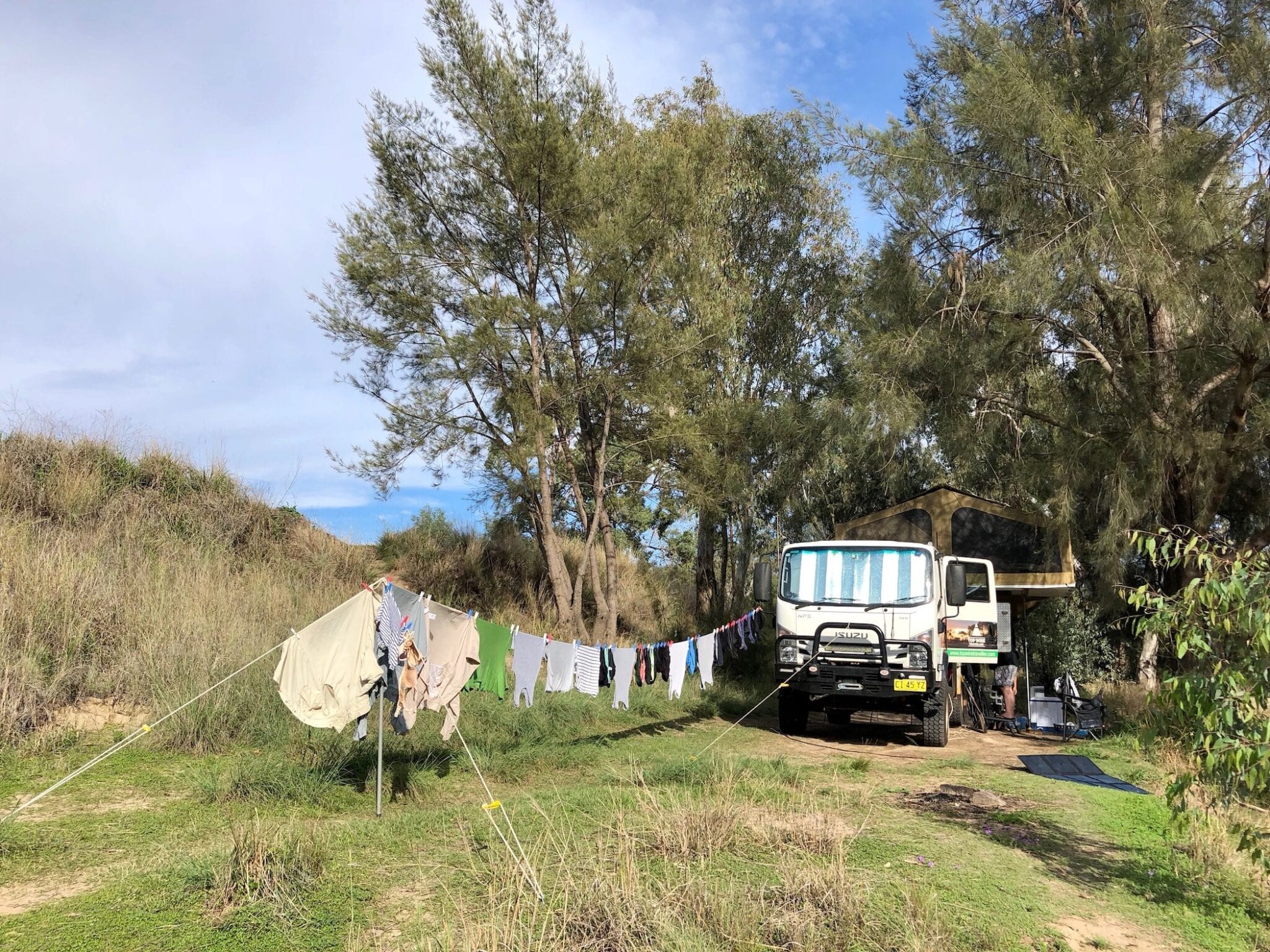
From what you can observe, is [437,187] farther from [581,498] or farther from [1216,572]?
[1216,572]

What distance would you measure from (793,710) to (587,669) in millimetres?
3595

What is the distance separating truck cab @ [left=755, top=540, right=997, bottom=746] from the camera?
10.4m

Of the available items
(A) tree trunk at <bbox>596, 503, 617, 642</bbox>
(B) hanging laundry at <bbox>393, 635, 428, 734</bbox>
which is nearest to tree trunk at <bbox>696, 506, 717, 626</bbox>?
(A) tree trunk at <bbox>596, 503, 617, 642</bbox>

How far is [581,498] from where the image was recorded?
15742mm

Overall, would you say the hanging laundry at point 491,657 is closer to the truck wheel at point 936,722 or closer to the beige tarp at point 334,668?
the beige tarp at point 334,668

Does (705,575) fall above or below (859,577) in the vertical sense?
above

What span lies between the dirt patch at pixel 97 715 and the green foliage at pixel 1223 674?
→ 347 inches

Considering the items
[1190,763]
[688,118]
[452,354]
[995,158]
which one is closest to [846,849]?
[1190,763]

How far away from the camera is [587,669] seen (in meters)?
9.47

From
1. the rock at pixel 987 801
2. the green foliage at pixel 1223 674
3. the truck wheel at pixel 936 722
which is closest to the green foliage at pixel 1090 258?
the truck wheel at pixel 936 722

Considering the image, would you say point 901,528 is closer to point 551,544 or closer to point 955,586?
point 955,586

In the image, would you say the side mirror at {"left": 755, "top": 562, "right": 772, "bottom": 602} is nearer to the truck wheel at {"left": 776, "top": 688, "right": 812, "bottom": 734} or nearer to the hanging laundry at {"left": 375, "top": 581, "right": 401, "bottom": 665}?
the truck wheel at {"left": 776, "top": 688, "right": 812, "bottom": 734}

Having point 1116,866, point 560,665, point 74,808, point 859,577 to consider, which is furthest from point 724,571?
point 74,808

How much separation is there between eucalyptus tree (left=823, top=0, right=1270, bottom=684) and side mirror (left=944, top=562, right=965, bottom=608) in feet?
6.43
